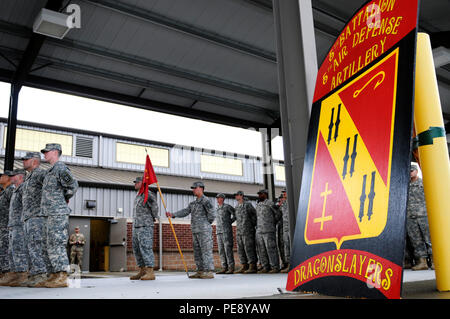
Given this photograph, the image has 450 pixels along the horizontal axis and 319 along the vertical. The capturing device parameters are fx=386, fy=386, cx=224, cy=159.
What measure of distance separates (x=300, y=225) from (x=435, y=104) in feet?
3.34

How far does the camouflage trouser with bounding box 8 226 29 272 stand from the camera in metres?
5.38

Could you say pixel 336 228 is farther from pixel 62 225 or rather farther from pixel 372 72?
pixel 62 225

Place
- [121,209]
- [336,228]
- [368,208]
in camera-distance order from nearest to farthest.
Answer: [368,208] → [336,228] → [121,209]

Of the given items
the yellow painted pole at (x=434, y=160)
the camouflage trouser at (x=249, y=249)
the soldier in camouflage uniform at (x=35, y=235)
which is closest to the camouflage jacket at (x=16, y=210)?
the soldier in camouflage uniform at (x=35, y=235)

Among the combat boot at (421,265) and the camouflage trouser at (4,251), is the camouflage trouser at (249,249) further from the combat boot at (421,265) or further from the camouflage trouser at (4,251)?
the camouflage trouser at (4,251)

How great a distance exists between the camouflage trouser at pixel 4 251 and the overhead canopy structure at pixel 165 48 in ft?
12.9

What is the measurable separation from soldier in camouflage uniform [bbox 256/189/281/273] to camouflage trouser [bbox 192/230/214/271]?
1.67 m

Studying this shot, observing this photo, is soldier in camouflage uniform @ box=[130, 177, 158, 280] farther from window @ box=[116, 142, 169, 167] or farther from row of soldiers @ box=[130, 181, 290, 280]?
window @ box=[116, 142, 169, 167]

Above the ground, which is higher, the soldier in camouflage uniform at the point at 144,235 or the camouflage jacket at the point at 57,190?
the camouflage jacket at the point at 57,190

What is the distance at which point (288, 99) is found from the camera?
3455 millimetres

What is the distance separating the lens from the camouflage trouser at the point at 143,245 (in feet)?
19.4
